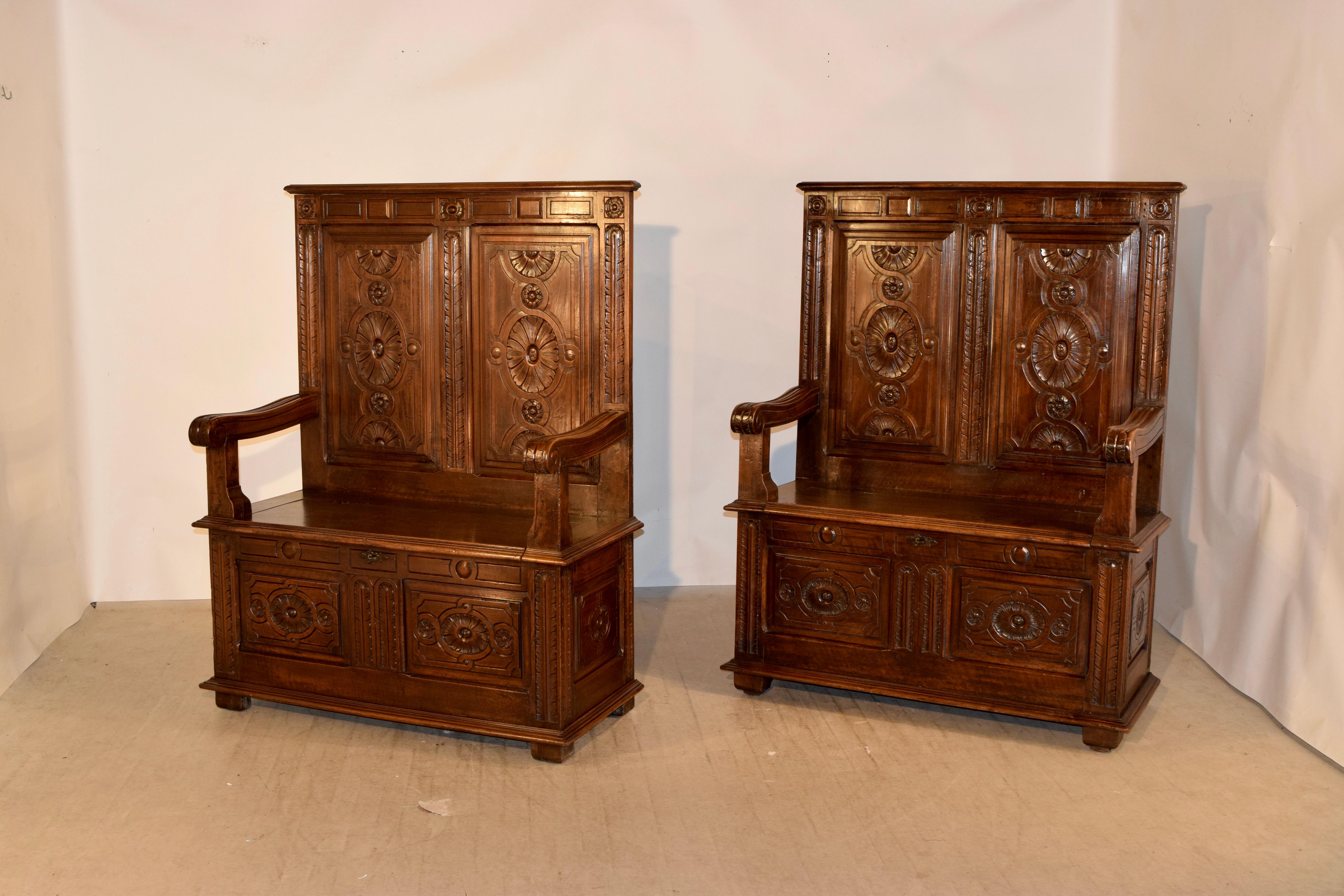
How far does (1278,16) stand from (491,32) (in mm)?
2929

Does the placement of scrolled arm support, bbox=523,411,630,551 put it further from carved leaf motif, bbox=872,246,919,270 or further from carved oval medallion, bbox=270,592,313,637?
carved leaf motif, bbox=872,246,919,270

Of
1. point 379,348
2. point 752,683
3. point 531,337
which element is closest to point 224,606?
point 379,348

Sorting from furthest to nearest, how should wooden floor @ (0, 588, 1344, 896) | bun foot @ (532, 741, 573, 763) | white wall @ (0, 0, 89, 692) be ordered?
white wall @ (0, 0, 89, 692)
bun foot @ (532, 741, 573, 763)
wooden floor @ (0, 588, 1344, 896)

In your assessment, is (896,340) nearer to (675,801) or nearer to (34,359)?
(675,801)

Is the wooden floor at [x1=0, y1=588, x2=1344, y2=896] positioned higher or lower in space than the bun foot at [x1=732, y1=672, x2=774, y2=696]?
lower

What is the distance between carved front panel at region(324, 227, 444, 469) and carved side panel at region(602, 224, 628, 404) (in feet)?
2.01

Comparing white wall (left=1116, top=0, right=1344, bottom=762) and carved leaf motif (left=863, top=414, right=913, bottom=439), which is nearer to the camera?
white wall (left=1116, top=0, right=1344, bottom=762)

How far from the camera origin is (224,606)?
390 cm

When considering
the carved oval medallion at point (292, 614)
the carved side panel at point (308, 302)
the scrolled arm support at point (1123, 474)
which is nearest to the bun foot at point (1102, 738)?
the scrolled arm support at point (1123, 474)

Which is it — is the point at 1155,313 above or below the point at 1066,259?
below

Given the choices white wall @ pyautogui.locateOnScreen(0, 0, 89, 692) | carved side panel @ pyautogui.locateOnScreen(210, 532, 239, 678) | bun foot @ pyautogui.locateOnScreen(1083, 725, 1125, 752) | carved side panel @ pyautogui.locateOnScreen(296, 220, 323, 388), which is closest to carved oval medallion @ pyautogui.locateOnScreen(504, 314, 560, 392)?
carved side panel @ pyautogui.locateOnScreen(296, 220, 323, 388)

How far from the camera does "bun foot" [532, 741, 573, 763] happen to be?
3.52 m

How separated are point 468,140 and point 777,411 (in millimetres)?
1970

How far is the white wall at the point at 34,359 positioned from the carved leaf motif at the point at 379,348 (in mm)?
1296
